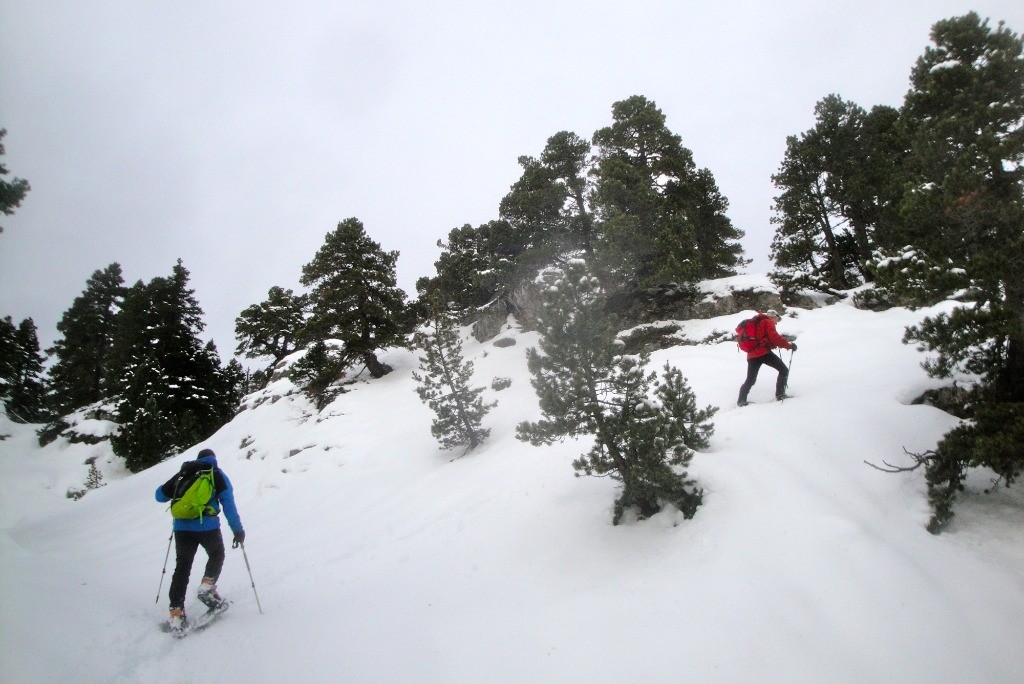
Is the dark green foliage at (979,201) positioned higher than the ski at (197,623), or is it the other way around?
the dark green foliage at (979,201)

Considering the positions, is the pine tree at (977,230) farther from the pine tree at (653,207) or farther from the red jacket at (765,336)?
the pine tree at (653,207)

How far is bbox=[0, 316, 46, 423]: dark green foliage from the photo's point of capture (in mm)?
28672

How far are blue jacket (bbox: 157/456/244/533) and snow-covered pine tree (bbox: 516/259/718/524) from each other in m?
4.29

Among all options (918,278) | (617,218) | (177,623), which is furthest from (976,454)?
(617,218)

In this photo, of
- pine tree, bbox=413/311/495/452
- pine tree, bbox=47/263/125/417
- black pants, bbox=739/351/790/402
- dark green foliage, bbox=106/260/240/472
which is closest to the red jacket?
black pants, bbox=739/351/790/402

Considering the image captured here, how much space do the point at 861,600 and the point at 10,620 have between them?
8.53 meters

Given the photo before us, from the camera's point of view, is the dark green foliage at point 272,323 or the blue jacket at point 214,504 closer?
the blue jacket at point 214,504

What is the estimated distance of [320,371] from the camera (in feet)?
73.0

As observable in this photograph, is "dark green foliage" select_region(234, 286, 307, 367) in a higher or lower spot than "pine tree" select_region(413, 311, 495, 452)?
higher

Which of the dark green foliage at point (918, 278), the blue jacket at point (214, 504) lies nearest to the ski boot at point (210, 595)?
the blue jacket at point (214, 504)

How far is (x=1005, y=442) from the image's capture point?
13.5 feet

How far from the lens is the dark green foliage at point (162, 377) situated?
2311 centimetres

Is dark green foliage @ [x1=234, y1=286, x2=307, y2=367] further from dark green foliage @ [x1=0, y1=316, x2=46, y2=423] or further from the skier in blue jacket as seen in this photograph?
the skier in blue jacket

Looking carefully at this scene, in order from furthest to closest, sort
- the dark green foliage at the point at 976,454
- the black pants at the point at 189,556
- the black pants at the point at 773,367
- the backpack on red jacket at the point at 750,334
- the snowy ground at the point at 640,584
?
the backpack on red jacket at the point at 750,334
the black pants at the point at 773,367
the black pants at the point at 189,556
the dark green foliage at the point at 976,454
the snowy ground at the point at 640,584
